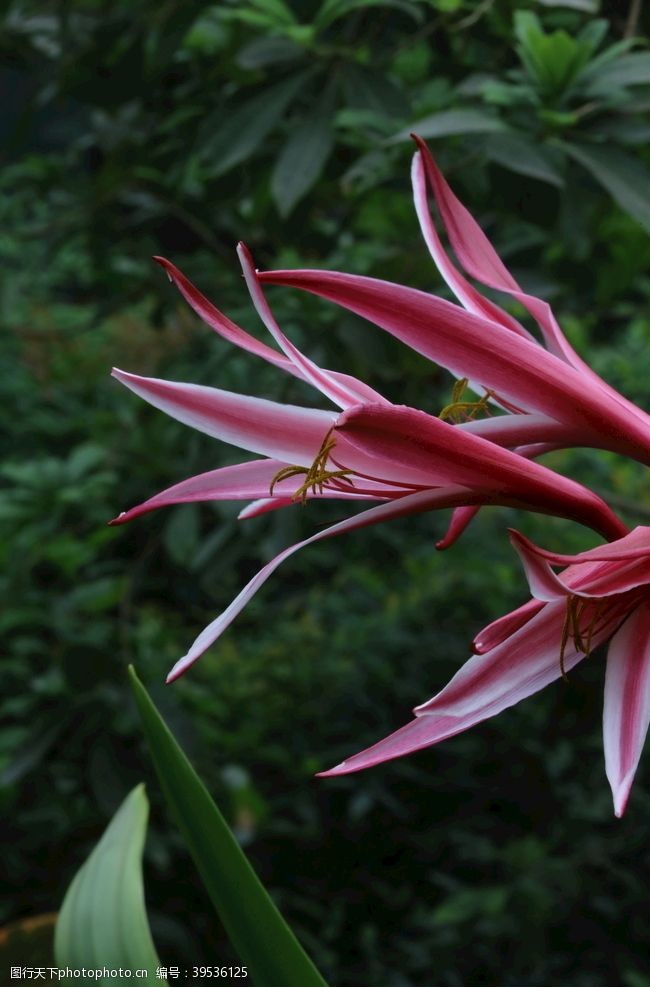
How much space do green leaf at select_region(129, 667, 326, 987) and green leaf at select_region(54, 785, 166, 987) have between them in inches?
3.7

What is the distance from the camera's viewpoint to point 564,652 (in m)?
0.47

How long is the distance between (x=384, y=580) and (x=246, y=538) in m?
0.90

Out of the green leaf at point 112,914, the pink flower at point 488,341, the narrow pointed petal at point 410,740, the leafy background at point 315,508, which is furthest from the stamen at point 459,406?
the leafy background at point 315,508

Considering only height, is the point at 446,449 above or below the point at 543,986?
above

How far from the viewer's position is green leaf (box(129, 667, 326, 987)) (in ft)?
1.76

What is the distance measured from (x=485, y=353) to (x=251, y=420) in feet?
0.30

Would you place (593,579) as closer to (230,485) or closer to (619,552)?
(619,552)

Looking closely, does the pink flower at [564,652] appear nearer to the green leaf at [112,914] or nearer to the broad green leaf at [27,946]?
the green leaf at [112,914]

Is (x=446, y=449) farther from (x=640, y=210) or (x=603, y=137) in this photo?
(x=603, y=137)

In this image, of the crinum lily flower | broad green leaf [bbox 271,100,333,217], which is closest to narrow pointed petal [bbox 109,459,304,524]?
the crinum lily flower

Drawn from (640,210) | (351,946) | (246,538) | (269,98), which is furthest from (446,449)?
(351,946)

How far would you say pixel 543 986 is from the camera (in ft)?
6.21

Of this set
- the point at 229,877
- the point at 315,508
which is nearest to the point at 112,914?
the point at 229,877

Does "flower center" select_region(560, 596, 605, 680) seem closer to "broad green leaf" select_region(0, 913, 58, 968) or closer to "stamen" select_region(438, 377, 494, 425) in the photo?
"stamen" select_region(438, 377, 494, 425)
